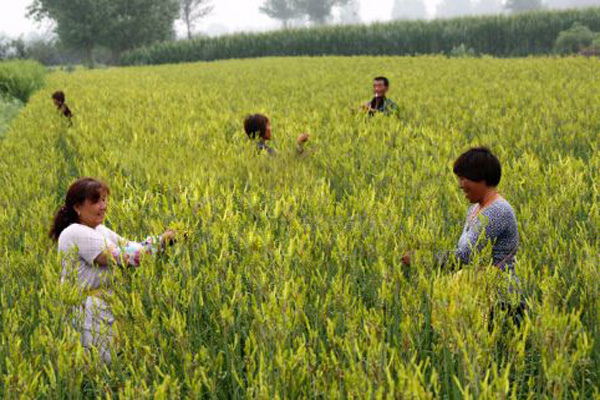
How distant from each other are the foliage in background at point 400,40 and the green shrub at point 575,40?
343 cm

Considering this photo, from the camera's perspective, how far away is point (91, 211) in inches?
138

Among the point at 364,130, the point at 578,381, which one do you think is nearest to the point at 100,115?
the point at 364,130

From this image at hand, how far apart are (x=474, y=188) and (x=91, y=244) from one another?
2380 millimetres

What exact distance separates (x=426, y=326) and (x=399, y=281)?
31 centimetres

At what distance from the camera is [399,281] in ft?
9.15

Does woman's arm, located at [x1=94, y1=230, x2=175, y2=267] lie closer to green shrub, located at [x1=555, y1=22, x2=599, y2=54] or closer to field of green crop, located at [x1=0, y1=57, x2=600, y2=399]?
field of green crop, located at [x1=0, y1=57, x2=600, y2=399]

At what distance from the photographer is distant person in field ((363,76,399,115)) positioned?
922 cm

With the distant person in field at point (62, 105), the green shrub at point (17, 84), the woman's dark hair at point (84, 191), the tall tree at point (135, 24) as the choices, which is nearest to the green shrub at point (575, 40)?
the green shrub at point (17, 84)

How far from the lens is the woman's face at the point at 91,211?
11.5ft

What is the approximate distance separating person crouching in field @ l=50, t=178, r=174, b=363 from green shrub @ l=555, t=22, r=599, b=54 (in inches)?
1385

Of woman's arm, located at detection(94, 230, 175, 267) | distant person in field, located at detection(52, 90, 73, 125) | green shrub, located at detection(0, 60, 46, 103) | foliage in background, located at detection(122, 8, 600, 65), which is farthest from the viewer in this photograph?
foliage in background, located at detection(122, 8, 600, 65)

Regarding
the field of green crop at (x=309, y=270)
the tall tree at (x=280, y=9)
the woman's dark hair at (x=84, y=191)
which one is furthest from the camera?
the tall tree at (x=280, y=9)

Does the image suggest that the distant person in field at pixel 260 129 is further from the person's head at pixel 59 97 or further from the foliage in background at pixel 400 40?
the foliage in background at pixel 400 40

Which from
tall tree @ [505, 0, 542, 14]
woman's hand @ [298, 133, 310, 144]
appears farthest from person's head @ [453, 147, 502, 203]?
tall tree @ [505, 0, 542, 14]
